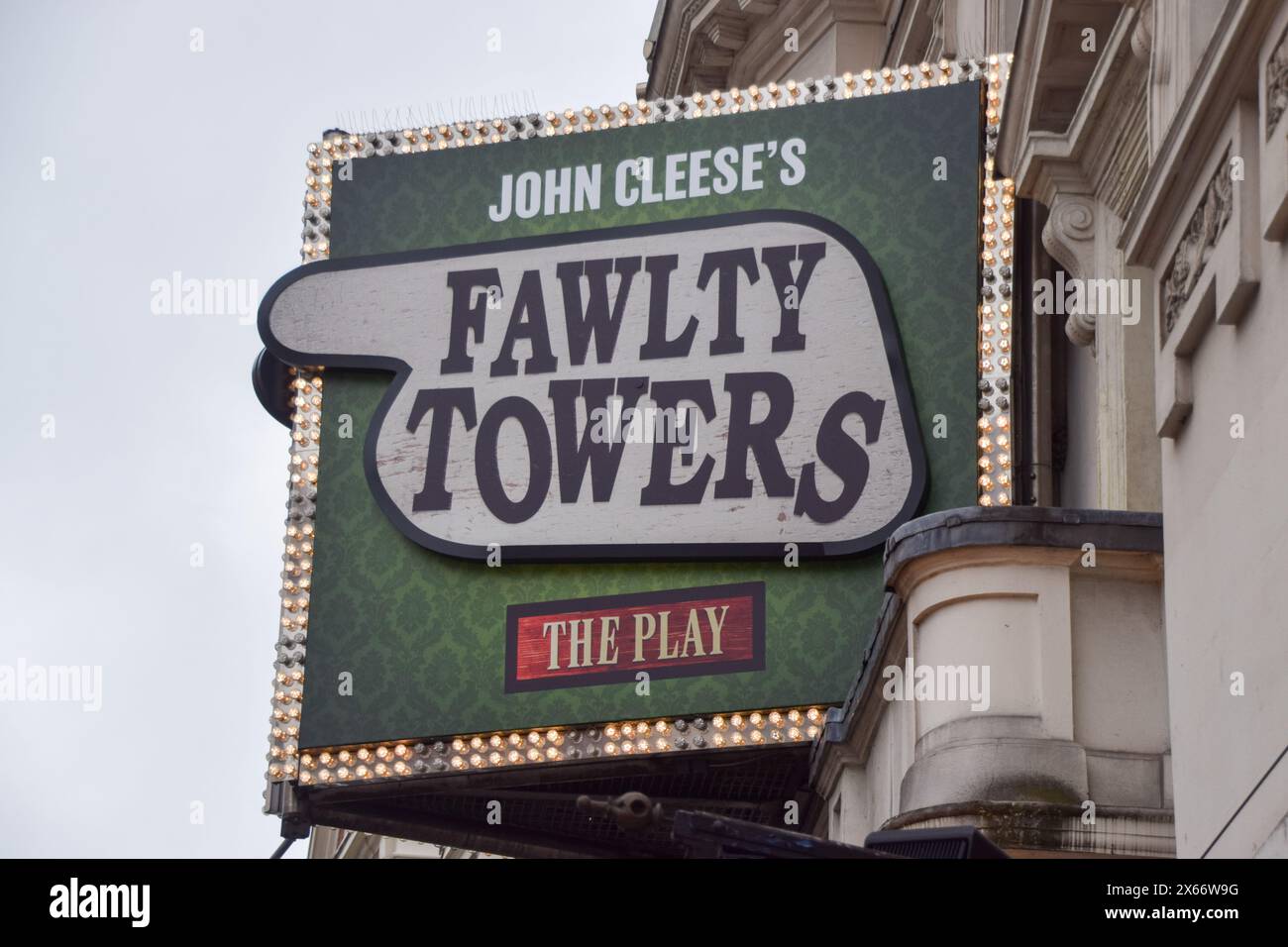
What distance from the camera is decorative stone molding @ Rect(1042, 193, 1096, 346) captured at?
677 inches

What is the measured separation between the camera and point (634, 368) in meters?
21.0

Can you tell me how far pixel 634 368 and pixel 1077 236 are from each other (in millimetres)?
4817

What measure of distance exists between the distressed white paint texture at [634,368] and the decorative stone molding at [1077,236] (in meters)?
2.58

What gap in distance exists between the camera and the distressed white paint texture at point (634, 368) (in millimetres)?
19906

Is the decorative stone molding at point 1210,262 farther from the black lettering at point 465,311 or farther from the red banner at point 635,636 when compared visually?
the black lettering at point 465,311

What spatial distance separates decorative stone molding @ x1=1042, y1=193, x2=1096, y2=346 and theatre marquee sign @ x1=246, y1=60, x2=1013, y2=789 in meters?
2.24

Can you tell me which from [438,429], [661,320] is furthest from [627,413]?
[438,429]

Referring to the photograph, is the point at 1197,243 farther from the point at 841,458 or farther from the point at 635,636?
the point at 635,636

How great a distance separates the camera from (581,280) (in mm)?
21453

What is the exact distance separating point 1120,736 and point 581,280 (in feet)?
28.6

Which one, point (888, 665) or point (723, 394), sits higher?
point (723, 394)

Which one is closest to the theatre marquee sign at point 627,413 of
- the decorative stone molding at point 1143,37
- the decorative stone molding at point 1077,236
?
the decorative stone molding at point 1077,236
